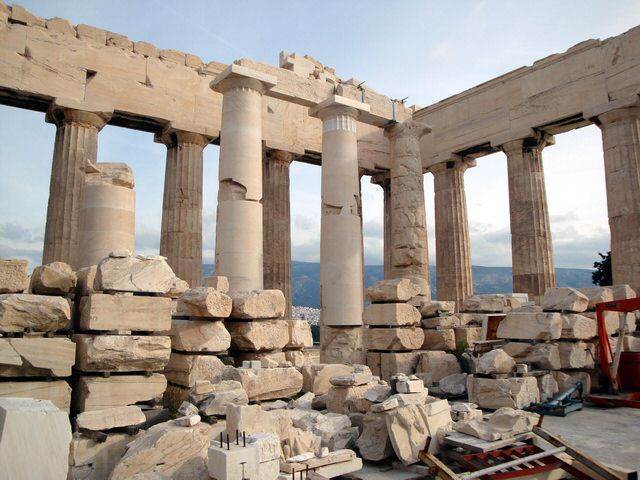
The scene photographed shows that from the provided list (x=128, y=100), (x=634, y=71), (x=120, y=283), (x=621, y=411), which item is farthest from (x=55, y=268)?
(x=634, y=71)

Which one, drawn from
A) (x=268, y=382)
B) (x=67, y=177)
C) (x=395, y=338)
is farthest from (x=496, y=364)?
(x=67, y=177)

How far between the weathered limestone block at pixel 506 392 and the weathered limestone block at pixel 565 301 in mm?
2552

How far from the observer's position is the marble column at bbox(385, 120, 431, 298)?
1664 cm

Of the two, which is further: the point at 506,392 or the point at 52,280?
the point at 506,392

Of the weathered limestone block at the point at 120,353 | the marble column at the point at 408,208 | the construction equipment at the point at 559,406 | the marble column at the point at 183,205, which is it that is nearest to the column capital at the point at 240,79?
the marble column at the point at 183,205

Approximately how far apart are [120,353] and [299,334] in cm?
435

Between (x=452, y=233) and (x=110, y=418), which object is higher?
(x=452, y=233)

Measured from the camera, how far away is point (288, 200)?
20109 millimetres

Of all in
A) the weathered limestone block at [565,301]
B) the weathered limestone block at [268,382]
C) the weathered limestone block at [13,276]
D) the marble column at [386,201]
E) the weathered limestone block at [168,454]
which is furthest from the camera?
the marble column at [386,201]

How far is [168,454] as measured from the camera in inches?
212

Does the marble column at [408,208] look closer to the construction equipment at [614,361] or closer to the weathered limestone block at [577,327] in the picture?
the weathered limestone block at [577,327]

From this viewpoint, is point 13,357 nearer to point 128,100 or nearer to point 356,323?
point 356,323

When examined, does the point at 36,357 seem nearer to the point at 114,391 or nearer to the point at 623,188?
the point at 114,391

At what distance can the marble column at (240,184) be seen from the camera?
13.3m
